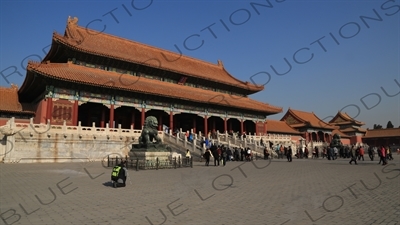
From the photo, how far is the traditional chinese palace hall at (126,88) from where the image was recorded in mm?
23141

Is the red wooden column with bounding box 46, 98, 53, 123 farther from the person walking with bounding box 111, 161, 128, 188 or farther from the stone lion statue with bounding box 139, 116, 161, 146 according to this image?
the person walking with bounding box 111, 161, 128, 188

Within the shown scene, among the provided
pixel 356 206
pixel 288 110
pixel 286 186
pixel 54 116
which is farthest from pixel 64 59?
pixel 288 110

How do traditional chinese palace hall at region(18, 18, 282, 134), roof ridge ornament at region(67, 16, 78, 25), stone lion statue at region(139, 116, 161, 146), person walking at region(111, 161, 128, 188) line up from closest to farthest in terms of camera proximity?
person walking at region(111, 161, 128, 188), stone lion statue at region(139, 116, 161, 146), traditional chinese palace hall at region(18, 18, 282, 134), roof ridge ornament at region(67, 16, 78, 25)

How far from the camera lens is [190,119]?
3506cm

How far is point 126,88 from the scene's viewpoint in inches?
989

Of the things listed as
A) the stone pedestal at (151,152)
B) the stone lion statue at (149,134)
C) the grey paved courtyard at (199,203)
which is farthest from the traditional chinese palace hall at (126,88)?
the grey paved courtyard at (199,203)

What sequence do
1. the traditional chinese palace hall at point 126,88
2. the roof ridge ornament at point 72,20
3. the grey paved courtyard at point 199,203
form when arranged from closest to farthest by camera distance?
the grey paved courtyard at point 199,203 < the traditional chinese palace hall at point 126,88 < the roof ridge ornament at point 72,20

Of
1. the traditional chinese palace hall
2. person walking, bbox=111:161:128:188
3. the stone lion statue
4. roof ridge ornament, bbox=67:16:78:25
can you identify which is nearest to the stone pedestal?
the stone lion statue

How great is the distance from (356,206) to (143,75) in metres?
27.0

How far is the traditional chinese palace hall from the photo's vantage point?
23141 millimetres

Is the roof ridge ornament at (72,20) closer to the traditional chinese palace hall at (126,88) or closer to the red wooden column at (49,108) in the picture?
the traditional chinese palace hall at (126,88)

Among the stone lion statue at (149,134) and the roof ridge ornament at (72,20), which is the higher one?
the roof ridge ornament at (72,20)

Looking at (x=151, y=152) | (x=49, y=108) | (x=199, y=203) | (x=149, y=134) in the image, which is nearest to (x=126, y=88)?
(x=49, y=108)

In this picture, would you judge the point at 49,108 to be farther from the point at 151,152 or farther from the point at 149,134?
the point at 151,152
